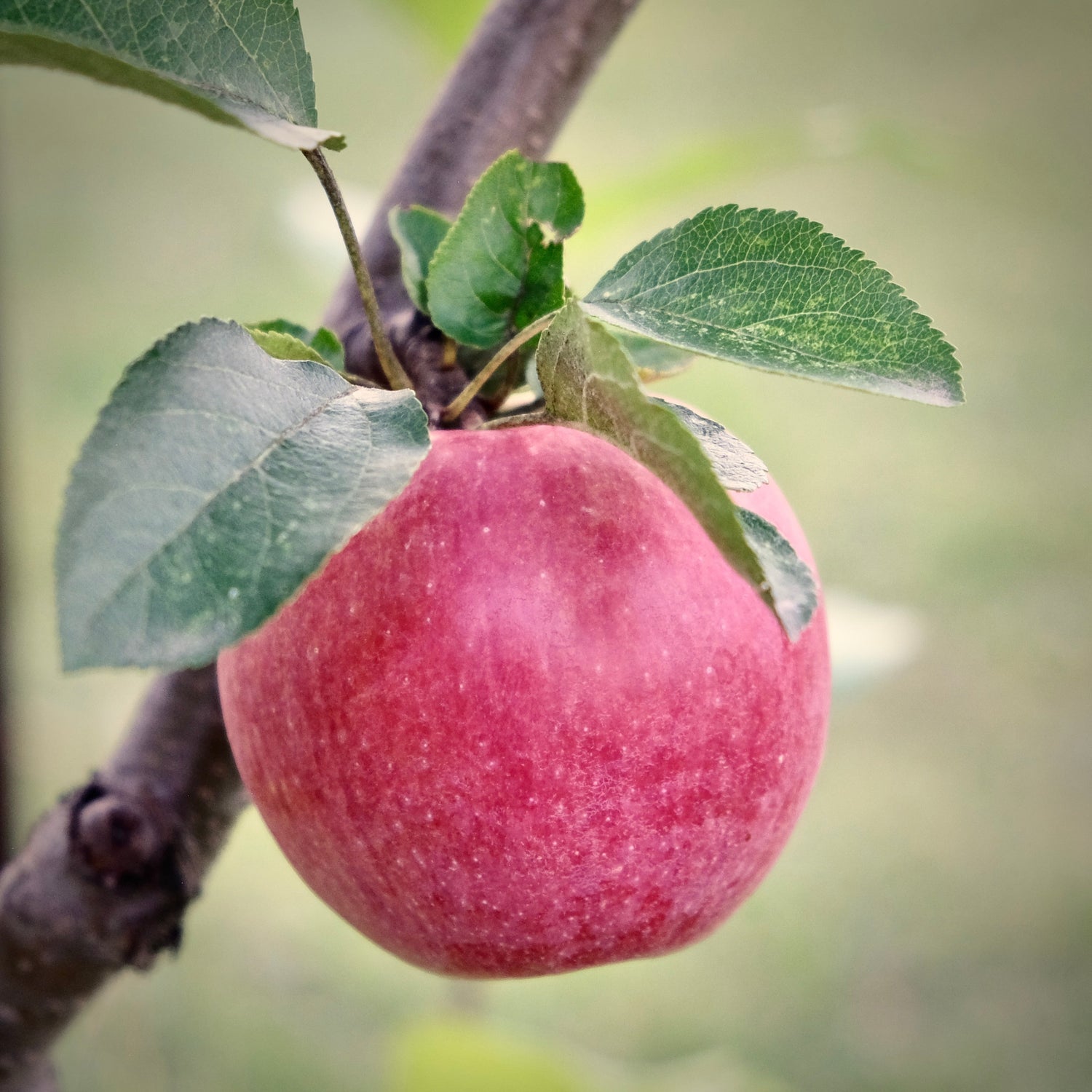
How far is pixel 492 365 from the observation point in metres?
0.31

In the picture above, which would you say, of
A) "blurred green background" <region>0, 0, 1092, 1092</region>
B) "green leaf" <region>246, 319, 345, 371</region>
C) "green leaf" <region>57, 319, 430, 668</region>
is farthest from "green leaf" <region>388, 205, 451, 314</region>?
"blurred green background" <region>0, 0, 1092, 1092</region>

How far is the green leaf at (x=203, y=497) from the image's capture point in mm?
192

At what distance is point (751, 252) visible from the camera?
28cm

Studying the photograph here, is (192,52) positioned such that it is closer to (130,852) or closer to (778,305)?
(778,305)

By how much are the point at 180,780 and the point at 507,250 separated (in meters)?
0.26

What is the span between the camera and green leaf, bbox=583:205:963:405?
26 cm

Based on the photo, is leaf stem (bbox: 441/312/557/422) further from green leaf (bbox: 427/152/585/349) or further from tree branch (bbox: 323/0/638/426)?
tree branch (bbox: 323/0/638/426)

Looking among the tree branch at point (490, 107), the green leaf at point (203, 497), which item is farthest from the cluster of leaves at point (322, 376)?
the tree branch at point (490, 107)

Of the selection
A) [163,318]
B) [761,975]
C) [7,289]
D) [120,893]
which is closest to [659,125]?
[163,318]

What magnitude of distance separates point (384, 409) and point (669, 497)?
0.09m

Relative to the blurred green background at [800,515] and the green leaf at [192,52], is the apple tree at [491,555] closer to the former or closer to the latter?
the green leaf at [192,52]

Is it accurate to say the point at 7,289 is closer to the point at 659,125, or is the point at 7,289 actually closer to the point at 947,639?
the point at 659,125

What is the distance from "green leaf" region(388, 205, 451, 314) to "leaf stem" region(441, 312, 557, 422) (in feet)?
0.13

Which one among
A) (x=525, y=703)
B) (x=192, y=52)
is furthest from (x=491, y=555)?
(x=192, y=52)
